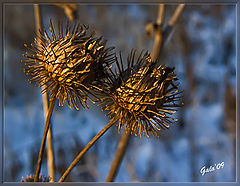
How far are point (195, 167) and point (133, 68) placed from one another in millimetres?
1391

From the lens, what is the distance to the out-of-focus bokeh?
82.6 inches

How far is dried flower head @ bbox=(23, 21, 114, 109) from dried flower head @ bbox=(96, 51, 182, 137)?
7cm

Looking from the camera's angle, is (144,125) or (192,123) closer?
(144,125)

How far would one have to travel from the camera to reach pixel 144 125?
3.11 feet

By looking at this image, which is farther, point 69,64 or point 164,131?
point 164,131

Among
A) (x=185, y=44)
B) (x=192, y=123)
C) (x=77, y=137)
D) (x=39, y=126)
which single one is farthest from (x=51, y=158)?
(x=185, y=44)

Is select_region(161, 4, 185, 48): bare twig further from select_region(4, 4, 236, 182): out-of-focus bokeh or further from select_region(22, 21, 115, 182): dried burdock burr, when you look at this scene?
select_region(22, 21, 115, 182): dried burdock burr

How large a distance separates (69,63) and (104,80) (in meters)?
0.13

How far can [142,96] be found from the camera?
89 centimetres

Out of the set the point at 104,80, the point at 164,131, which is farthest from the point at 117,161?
the point at 164,131

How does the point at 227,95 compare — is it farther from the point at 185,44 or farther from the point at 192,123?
the point at 185,44

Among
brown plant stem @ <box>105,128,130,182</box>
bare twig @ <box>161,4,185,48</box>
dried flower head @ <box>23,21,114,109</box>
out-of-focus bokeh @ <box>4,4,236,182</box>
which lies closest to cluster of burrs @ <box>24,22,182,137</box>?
dried flower head @ <box>23,21,114,109</box>

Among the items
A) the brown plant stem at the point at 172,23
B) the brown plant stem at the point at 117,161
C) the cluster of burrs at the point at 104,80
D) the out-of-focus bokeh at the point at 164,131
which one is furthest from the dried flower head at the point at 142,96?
the out-of-focus bokeh at the point at 164,131

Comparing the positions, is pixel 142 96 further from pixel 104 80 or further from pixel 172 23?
pixel 172 23
